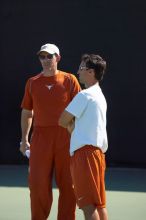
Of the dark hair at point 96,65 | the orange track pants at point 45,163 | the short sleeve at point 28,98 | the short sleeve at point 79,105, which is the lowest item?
the orange track pants at point 45,163

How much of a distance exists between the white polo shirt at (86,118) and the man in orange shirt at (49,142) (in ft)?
2.41

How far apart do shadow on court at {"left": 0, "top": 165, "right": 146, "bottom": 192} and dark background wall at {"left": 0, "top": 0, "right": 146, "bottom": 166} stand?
264mm

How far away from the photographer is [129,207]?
23.3ft

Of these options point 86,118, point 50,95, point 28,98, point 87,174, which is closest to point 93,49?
point 28,98

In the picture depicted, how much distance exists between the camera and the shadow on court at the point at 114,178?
8227mm

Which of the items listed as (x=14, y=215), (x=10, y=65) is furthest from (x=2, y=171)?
(x=14, y=215)

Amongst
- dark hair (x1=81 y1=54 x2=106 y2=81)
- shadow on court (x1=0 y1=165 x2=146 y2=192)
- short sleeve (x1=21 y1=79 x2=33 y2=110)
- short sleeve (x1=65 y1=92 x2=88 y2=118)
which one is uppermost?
dark hair (x1=81 y1=54 x2=106 y2=81)

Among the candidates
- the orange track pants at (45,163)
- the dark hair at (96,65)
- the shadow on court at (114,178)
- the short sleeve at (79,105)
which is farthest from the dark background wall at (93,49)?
the short sleeve at (79,105)

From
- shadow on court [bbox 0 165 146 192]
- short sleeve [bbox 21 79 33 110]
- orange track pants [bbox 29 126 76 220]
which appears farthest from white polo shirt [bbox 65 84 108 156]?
shadow on court [bbox 0 165 146 192]

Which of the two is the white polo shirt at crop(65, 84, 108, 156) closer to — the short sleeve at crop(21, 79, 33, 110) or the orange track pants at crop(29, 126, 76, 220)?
the orange track pants at crop(29, 126, 76, 220)

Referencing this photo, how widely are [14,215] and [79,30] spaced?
3.48 metres

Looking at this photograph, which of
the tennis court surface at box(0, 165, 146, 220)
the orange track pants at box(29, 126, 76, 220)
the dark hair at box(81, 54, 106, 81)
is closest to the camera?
the dark hair at box(81, 54, 106, 81)

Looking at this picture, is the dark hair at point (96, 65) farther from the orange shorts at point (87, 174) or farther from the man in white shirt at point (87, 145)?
the orange shorts at point (87, 174)

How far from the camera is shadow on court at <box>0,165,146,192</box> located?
8.23 m
